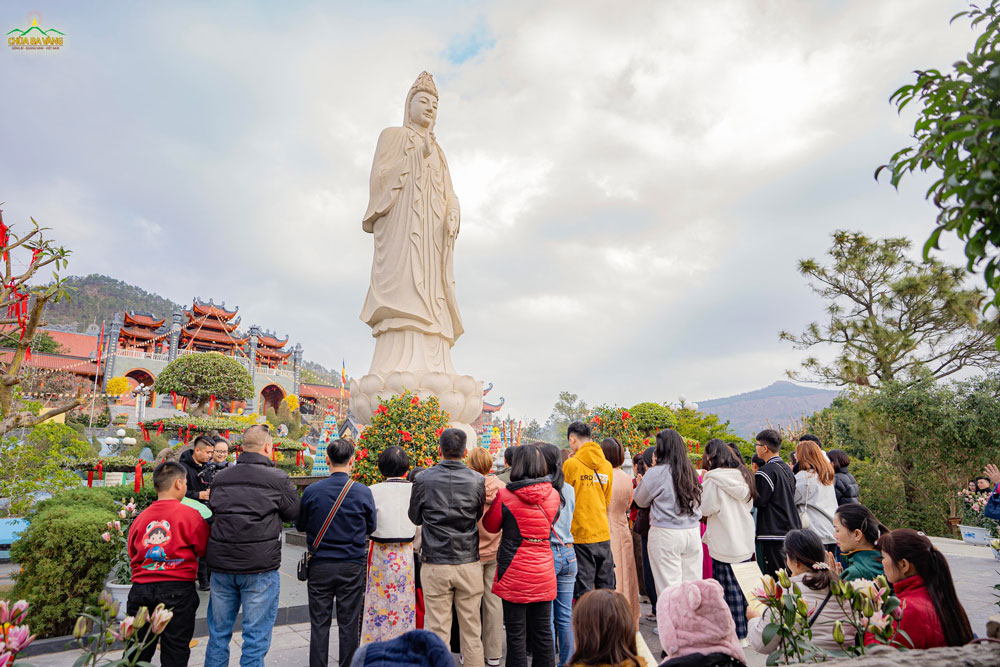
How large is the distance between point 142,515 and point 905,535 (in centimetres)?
352

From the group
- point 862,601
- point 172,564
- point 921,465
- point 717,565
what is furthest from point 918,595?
point 921,465

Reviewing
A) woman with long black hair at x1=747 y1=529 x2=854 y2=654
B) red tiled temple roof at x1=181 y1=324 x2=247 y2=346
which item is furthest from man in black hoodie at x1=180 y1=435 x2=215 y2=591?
red tiled temple roof at x1=181 y1=324 x2=247 y2=346

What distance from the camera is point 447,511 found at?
10.2 ft

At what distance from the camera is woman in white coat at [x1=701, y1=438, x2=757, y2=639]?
3895 millimetres

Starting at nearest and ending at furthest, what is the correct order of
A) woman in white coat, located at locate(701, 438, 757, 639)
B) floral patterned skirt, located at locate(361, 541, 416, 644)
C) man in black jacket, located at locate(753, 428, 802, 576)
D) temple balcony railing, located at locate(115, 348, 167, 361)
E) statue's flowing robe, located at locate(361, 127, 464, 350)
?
floral patterned skirt, located at locate(361, 541, 416, 644), woman in white coat, located at locate(701, 438, 757, 639), man in black jacket, located at locate(753, 428, 802, 576), statue's flowing robe, located at locate(361, 127, 464, 350), temple balcony railing, located at locate(115, 348, 167, 361)

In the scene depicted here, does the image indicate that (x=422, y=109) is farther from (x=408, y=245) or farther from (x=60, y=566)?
(x=60, y=566)

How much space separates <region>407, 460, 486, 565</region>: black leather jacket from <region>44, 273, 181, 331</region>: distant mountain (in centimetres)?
6245

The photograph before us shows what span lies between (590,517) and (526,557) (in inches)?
29.4

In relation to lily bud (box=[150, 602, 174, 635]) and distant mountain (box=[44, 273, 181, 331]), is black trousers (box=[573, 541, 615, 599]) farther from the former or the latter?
distant mountain (box=[44, 273, 181, 331])

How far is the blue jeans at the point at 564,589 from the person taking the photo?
11.3 feet

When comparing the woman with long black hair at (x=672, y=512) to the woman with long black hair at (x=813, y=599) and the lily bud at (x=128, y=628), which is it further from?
the lily bud at (x=128, y=628)

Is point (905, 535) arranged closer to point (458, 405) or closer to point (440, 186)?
point (458, 405)

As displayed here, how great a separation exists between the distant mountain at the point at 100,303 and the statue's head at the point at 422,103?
186 feet

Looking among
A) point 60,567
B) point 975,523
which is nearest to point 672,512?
point 60,567
